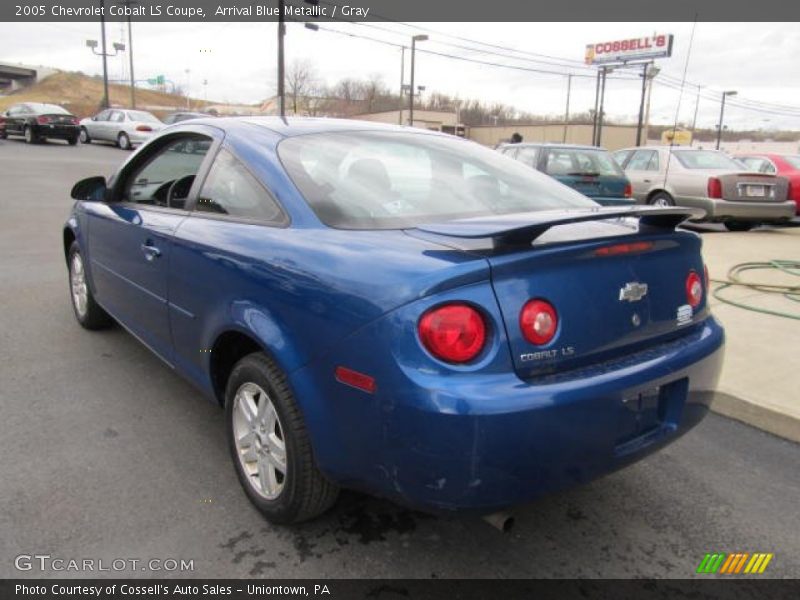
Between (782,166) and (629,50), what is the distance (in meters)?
48.9

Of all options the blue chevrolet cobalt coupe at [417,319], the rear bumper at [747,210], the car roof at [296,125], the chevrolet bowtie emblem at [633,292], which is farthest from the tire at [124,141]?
the chevrolet bowtie emblem at [633,292]

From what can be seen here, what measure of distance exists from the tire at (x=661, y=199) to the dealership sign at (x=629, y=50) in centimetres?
4771

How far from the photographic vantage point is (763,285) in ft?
20.9

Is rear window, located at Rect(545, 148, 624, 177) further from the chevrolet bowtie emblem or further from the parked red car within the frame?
the chevrolet bowtie emblem

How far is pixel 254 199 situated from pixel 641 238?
1.56 m

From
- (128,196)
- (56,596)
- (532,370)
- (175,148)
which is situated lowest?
(56,596)

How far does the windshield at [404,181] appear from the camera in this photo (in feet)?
8.21

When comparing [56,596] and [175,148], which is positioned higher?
[175,148]

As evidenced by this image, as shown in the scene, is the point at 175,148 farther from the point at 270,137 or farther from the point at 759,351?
the point at 759,351

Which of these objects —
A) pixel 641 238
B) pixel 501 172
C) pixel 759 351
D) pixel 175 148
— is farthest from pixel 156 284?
pixel 759 351

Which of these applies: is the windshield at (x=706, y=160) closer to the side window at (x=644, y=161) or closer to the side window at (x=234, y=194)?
the side window at (x=644, y=161)

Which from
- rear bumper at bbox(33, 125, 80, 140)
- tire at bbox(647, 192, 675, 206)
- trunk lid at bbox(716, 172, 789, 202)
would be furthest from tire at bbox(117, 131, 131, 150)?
trunk lid at bbox(716, 172, 789, 202)

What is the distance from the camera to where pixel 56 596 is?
2.14 metres

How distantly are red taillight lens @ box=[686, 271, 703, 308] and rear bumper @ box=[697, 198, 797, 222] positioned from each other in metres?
8.70
